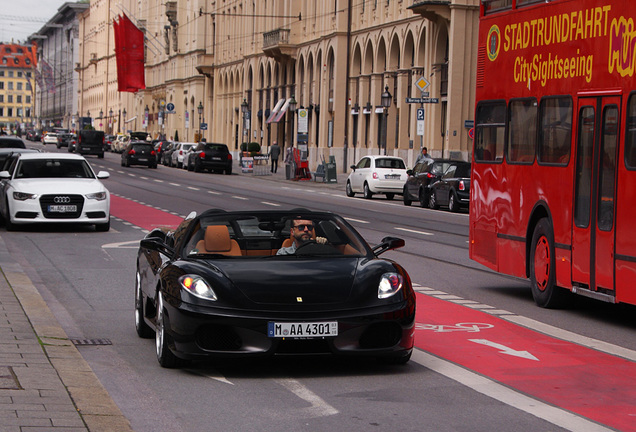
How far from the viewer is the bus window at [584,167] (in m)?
11.8

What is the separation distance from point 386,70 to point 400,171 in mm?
19758

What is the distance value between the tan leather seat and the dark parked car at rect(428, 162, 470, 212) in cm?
2526

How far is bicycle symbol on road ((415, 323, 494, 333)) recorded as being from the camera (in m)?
10.8

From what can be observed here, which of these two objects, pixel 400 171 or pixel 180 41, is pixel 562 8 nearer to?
pixel 400 171

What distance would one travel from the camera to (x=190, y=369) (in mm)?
8641

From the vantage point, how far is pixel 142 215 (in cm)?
2834

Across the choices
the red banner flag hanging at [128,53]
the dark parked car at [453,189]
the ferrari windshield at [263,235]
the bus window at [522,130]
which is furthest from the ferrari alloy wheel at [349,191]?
the red banner flag hanging at [128,53]

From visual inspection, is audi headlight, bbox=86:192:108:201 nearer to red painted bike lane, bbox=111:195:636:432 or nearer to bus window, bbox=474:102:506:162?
bus window, bbox=474:102:506:162

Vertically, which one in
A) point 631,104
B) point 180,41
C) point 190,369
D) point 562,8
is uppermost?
point 180,41

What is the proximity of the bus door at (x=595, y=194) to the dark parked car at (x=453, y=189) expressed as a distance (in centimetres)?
2193

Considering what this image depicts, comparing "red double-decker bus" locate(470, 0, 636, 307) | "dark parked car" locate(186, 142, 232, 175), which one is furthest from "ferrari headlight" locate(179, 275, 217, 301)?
"dark parked car" locate(186, 142, 232, 175)

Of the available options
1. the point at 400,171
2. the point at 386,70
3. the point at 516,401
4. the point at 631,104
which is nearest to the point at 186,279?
the point at 516,401

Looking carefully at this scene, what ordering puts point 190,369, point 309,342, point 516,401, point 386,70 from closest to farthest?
1. point 516,401
2. point 309,342
3. point 190,369
4. point 386,70

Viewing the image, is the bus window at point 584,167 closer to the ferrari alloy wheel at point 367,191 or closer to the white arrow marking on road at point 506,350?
the white arrow marking on road at point 506,350
